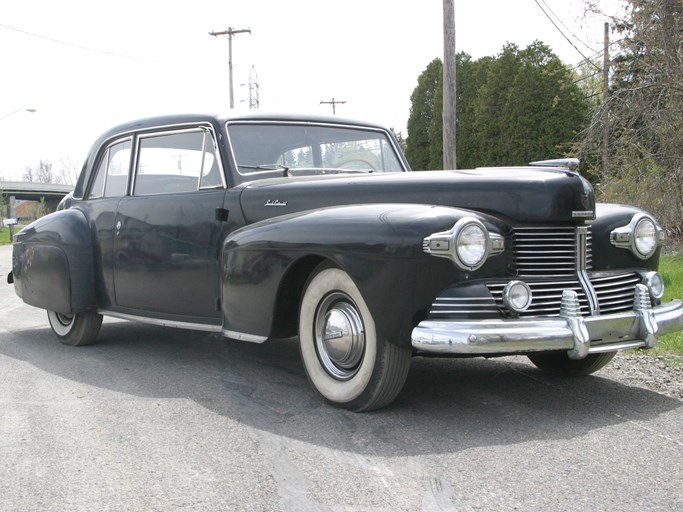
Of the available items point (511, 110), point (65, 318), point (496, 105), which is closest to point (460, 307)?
point (65, 318)

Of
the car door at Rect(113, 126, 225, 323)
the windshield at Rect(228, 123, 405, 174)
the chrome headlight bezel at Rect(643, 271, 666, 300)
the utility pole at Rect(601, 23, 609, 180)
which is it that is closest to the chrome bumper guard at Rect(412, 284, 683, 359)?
the chrome headlight bezel at Rect(643, 271, 666, 300)

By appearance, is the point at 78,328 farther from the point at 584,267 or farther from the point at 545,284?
the point at 584,267

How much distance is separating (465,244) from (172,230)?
2423mm

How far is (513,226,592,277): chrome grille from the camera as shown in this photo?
13.2ft

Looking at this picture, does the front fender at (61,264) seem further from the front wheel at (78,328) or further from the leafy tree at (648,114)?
the leafy tree at (648,114)

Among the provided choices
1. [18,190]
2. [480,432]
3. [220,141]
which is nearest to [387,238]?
[480,432]

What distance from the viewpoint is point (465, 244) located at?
3.74m

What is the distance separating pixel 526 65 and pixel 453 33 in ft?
65.7

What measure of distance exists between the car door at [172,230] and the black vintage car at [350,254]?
0.04ft

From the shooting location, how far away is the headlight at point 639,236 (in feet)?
14.8

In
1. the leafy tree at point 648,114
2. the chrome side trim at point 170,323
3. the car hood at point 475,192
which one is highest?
the leafy tree at point 648,114

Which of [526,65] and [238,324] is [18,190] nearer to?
[526,65]

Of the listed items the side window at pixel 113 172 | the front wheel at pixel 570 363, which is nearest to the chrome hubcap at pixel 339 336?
the front wheel at pixel 570 363

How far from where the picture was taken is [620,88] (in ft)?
44.2
